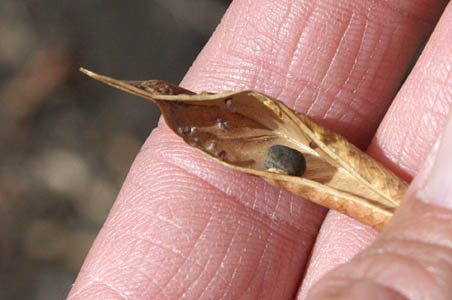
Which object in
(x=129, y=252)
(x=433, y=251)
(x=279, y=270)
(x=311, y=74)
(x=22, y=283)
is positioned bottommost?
(x=22, y=283)

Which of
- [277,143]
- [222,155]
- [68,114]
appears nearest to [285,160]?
[277,143]

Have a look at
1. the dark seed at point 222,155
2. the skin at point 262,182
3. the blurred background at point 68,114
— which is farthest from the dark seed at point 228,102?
the blurred background at point 68,114

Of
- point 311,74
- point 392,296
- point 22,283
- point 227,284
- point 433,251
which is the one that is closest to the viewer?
point 392,296

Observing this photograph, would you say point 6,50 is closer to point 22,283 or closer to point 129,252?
point 22,283

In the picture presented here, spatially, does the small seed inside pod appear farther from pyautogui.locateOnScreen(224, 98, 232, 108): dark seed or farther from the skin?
Result: the skin

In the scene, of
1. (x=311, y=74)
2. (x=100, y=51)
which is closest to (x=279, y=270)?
(x=311, y=74)

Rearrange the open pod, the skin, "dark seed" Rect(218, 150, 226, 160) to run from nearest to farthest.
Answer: the open pod, "dark seed" Rect(218, 150, 226, 160), the skin

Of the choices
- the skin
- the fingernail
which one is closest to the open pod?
the fingernail
